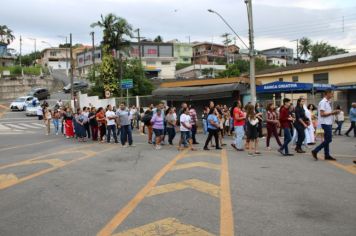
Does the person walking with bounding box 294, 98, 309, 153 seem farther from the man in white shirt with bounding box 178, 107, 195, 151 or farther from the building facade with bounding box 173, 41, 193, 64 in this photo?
the building facade with bounding box 173, 41, 193, 64

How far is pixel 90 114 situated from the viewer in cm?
1970

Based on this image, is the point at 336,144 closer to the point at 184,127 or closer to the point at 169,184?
the point at 184,127

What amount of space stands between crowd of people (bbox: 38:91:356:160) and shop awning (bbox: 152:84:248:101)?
4.70 metres

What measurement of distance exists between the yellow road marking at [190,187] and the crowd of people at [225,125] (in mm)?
4174

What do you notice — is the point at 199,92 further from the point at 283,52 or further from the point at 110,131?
the point at 283,52

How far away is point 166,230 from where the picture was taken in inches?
228

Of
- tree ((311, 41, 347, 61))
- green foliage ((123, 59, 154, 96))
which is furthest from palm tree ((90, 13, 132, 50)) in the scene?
tree ((311, 41, 347, 61))

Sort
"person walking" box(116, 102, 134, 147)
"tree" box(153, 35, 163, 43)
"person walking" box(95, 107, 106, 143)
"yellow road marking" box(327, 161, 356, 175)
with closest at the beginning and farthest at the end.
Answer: "yellow road marking" box(327, 161, 356, 175)
"person walking" box(116, 102, 134, 147)
"person walking" box(95, 107, 106, 143)
"tree" box(153, 35, 163, 43)

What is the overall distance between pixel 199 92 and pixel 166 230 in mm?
20973

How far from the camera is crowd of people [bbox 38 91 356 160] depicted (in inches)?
507

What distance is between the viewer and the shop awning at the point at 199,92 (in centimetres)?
2552

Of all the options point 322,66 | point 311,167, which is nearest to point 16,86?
point 322,66

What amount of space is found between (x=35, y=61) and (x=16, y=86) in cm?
6112

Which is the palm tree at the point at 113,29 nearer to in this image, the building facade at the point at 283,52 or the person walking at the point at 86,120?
the person walking at the point at 86,120
